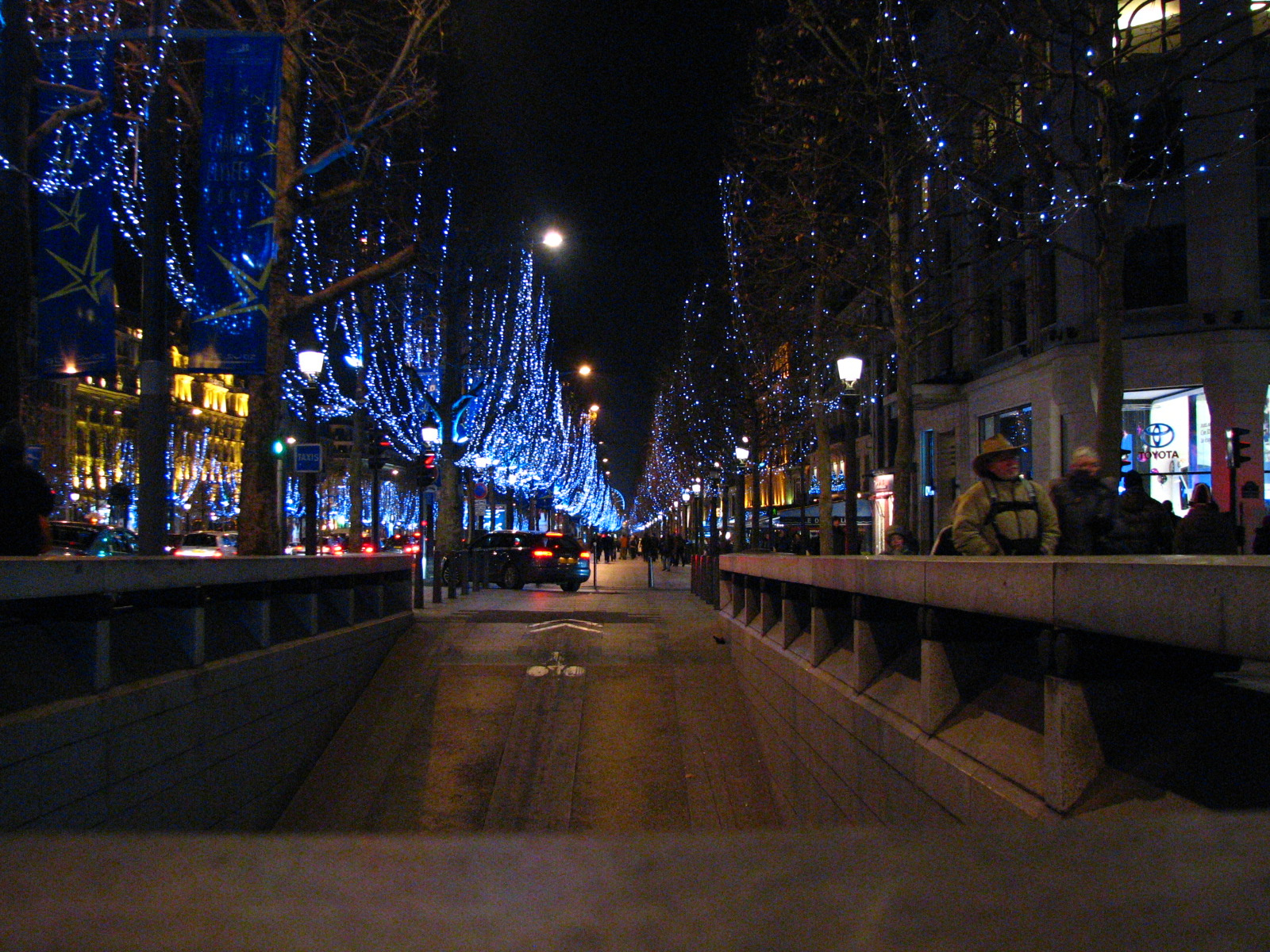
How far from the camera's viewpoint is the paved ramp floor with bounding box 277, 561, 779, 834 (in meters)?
8.46

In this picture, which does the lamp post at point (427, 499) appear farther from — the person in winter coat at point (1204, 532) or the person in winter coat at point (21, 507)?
the person in winter coat at point (1204, 532)

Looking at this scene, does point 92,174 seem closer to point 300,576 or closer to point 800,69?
point 300,576

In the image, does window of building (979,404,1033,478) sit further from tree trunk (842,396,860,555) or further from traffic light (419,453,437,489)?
traffic light (419,453,437,489)

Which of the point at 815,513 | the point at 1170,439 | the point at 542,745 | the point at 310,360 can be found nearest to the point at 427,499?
the point at 310,360

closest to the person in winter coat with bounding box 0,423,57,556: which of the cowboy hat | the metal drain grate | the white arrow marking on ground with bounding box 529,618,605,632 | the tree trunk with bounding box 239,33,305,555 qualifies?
the cowboy hat

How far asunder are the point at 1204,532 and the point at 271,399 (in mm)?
13515

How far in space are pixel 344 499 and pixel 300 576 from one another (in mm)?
87652

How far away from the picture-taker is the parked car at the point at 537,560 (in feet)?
101

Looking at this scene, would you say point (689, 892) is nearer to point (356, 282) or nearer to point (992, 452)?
point (992, 452)

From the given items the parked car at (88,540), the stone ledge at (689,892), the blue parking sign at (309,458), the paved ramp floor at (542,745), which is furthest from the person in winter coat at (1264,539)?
the parked car at (88,540)

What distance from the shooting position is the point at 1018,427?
33094mm

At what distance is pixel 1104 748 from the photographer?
3678mm

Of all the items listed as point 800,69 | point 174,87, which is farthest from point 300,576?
point 800,69

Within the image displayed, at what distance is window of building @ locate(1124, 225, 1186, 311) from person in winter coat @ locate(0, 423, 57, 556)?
87.2 ft
